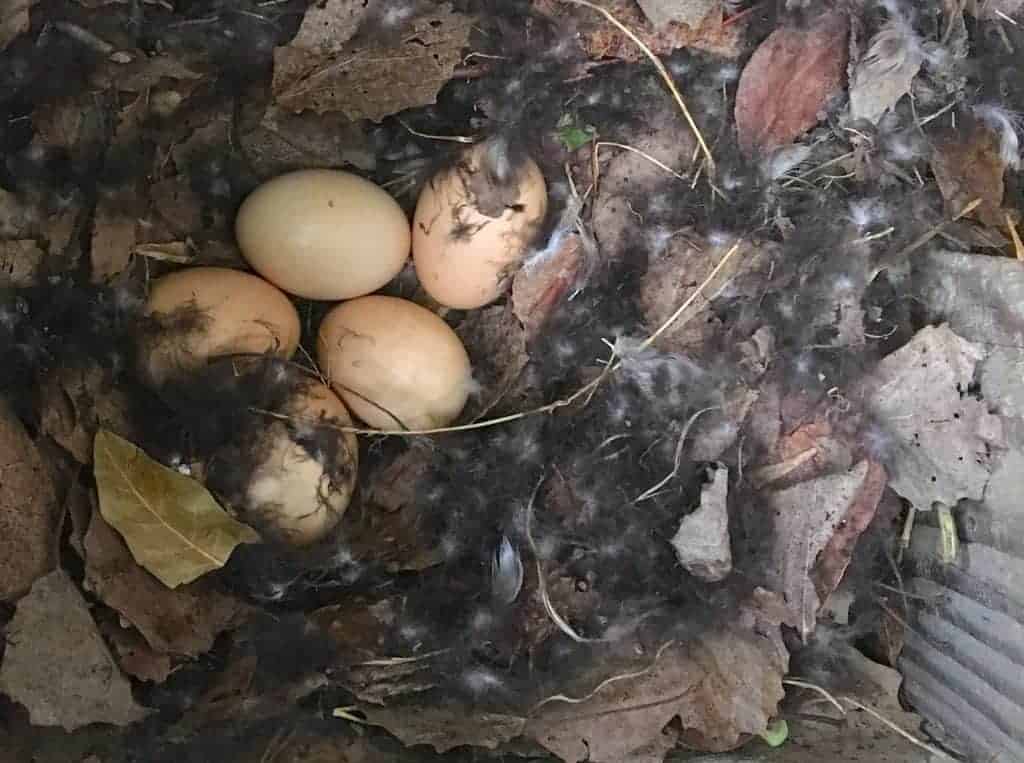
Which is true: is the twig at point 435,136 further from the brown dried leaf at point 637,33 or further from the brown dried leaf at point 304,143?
the brown dried leaf at point 637,33

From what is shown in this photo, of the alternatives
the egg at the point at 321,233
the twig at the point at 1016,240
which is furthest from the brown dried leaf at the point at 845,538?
the egg at the point at 321,233

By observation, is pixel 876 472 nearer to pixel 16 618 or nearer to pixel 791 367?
pixel 791 367

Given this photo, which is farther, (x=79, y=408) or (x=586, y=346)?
(x=586, y=346)

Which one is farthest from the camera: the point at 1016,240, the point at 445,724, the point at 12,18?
the point at 1016,240

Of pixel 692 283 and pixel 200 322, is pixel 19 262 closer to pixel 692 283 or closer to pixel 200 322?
pixel 200 322

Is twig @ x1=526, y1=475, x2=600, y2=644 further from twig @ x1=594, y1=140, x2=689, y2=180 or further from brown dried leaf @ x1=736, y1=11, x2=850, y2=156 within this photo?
brown dried leaf @ x1=736, y1=11, x2=850, y2=156

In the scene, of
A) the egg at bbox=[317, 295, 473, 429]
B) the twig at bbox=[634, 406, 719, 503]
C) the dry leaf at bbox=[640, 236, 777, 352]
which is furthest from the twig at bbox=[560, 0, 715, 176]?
the egg at bbox=[317, 295, 473, 429]

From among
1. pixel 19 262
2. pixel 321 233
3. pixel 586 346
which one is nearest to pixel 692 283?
pixel 586 346

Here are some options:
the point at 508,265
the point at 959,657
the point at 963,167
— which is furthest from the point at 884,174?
the point at 959,657
